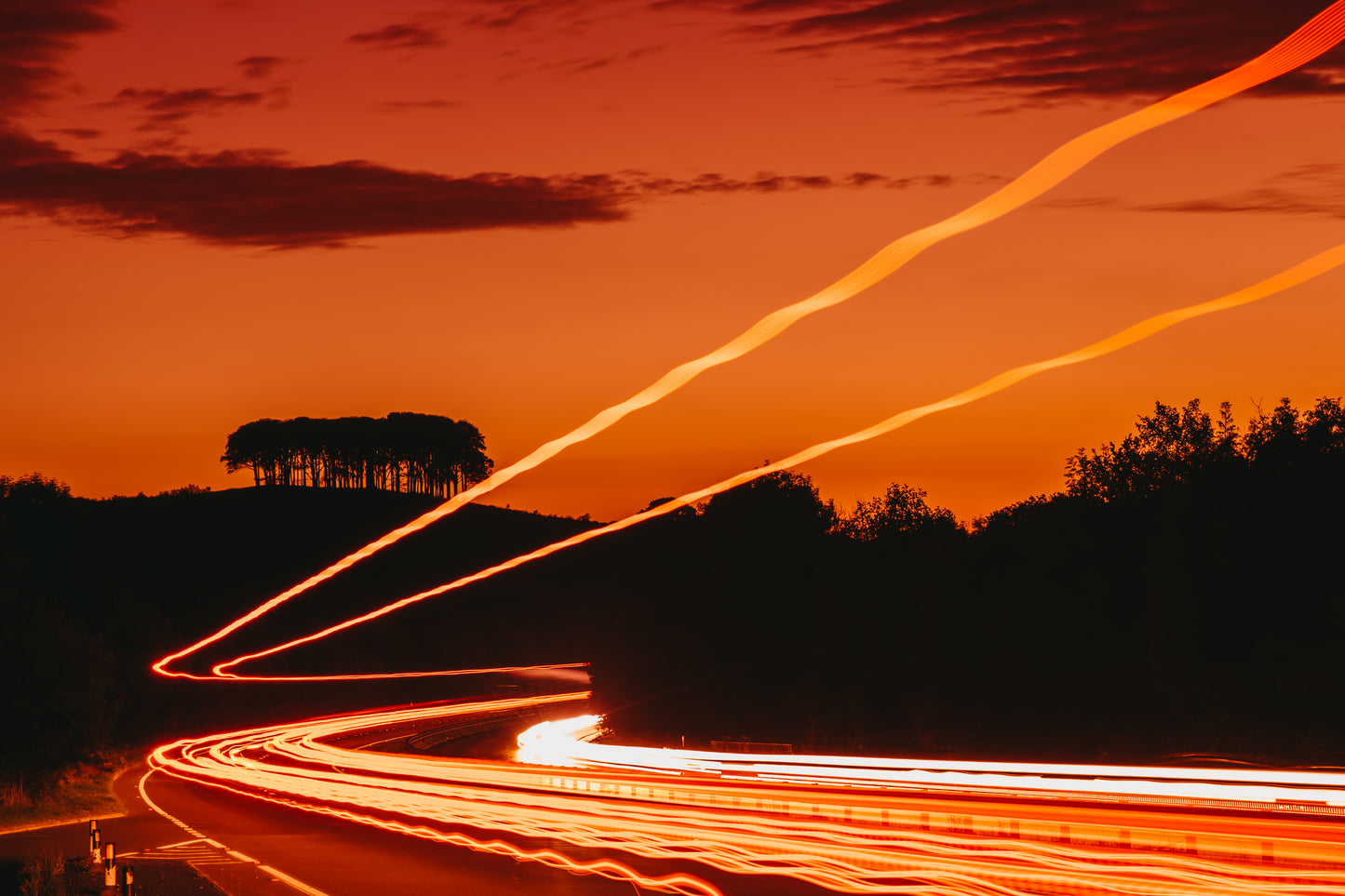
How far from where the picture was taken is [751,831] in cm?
2130

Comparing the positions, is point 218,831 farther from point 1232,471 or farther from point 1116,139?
point 1232,471

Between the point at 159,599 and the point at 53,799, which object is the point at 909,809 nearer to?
the point at 53,799

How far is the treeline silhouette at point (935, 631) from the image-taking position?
48.5 m

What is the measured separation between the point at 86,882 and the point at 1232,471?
46104mm

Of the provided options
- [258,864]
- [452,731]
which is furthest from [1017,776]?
[452,731]

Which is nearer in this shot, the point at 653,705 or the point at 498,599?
the point at 653,705

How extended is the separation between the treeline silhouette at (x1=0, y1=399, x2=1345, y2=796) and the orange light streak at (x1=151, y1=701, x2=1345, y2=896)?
9761mm

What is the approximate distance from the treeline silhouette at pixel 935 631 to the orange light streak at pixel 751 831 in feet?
32.0

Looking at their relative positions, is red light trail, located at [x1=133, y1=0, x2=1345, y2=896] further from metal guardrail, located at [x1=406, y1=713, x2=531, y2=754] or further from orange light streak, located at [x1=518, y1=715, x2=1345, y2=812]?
metal guardrail, located at [x1=406, y1=713, x2=531, y2=754]

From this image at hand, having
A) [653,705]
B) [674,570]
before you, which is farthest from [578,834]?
[674,570]

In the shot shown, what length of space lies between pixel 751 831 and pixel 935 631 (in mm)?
53562

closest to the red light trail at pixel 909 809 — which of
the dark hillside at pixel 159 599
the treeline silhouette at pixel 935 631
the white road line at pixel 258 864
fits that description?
the white road line at pixel 258 864

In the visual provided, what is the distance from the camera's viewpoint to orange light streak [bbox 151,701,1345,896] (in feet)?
45.6

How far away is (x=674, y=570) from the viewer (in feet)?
288
